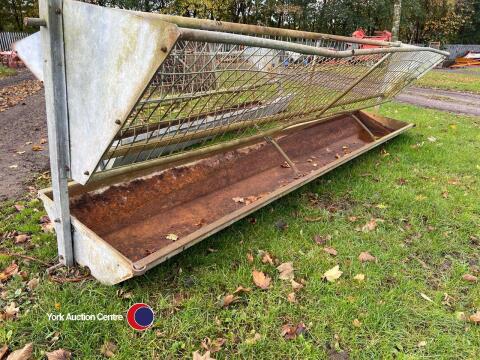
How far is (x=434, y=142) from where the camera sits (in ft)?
19.3

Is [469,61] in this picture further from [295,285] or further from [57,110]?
[57,110]

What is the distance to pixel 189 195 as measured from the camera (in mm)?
3506

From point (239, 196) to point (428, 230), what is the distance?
177 centimetres

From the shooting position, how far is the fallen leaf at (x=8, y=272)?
2523 millimetres

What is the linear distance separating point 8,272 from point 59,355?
35.5 inches

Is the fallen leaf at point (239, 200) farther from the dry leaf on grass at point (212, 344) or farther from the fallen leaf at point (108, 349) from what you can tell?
the fallen leaf at point (108, 349)

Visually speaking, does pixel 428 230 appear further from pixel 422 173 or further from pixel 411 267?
pixel 422 173

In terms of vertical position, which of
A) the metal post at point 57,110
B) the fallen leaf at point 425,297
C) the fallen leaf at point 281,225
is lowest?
the fallen leaf at point 425,297

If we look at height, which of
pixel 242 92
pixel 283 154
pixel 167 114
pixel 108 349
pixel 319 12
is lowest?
pixel 108 349

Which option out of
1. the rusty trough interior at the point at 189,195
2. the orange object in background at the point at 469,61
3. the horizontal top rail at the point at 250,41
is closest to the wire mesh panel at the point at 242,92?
the horizontal top rail at the point at 250,41

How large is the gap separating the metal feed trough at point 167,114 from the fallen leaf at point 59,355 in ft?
1.42

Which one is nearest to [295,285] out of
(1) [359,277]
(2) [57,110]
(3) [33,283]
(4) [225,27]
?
(1) [359,277]

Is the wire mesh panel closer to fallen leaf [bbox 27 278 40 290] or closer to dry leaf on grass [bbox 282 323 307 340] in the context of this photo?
fallen leaf [bbox 27 278 40 290]

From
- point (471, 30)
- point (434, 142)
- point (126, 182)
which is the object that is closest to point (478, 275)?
point (126, 182)
